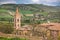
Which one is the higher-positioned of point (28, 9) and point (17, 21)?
point (28, 9)

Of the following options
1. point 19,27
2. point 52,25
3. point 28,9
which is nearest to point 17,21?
point 19,27

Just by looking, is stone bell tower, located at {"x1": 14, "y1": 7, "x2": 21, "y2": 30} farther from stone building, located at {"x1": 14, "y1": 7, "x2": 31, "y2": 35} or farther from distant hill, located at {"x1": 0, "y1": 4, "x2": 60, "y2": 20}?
distant hill, located at {"x1": 0, "y1": 4, "x2": 60, "y2": 20}

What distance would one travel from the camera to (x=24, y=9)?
553 centimetres

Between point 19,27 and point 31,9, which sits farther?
point 31,9

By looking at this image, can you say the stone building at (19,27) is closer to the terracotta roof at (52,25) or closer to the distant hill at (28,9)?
the distant hill at (28,9)

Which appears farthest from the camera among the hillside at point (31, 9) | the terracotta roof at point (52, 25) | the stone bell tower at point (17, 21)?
the hillside at point (31, 9)

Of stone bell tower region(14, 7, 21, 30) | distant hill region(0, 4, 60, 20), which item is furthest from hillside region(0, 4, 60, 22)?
stone bell tower region(14, 7, 21, 30)

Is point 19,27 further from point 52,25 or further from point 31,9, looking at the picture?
point 52,25

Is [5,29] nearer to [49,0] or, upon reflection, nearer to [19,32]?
[19,32]

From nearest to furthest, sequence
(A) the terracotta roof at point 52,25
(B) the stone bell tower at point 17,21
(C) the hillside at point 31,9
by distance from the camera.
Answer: (A) the terracotta roof at point 52,25
(B) the stone bell tower at point 17,21
(C) the hillside at point 31,9

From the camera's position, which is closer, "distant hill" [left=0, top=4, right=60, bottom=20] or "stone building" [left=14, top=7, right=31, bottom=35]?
"stone building" [left=14, top=7, right=31, bottom=35]

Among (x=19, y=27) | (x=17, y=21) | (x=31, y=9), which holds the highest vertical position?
(x=31, y=9)

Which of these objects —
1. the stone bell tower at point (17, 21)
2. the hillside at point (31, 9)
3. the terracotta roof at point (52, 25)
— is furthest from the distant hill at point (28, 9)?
the terracotta roof at point (52, 25)

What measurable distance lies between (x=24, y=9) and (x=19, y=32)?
0.70m
